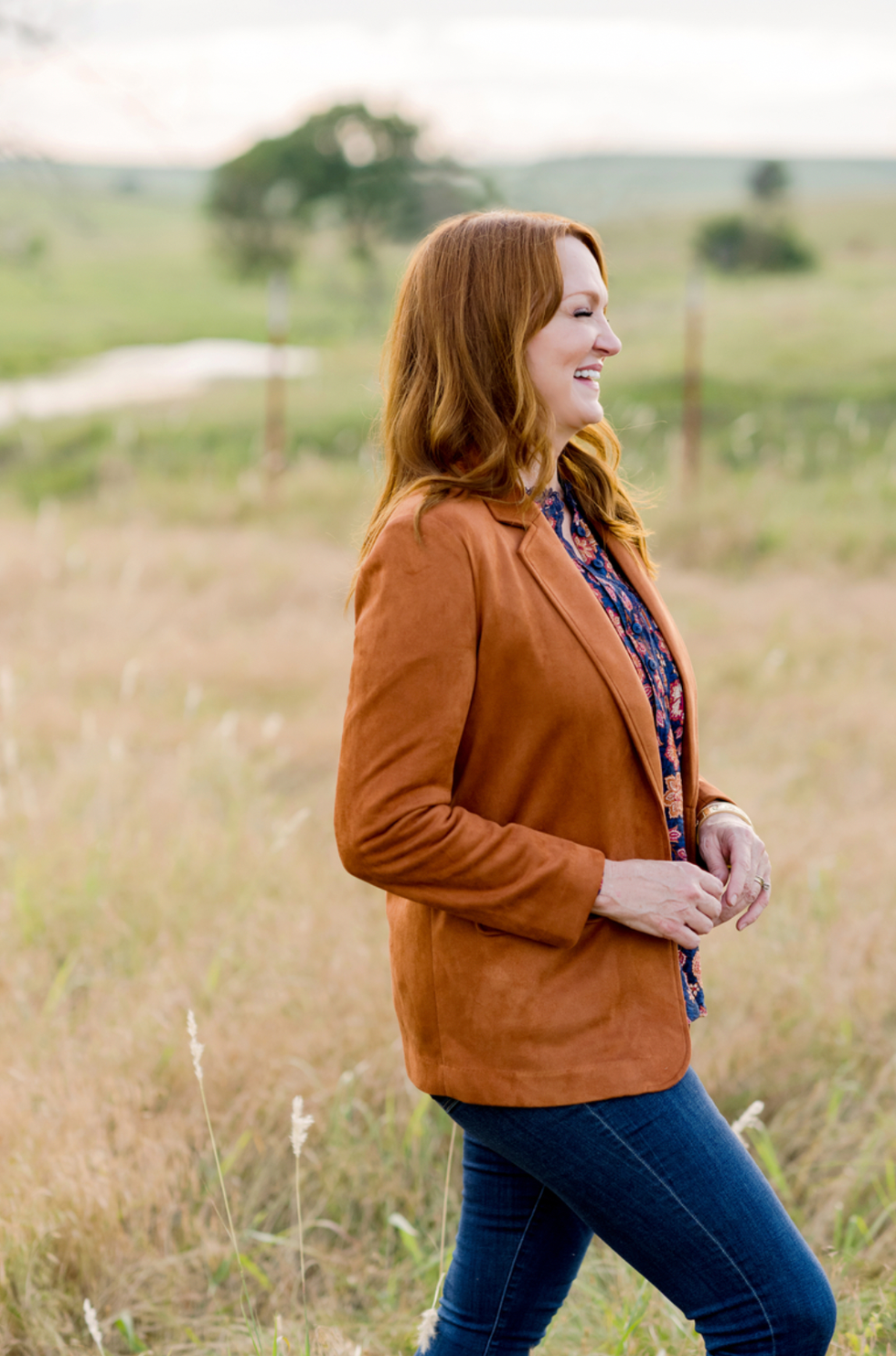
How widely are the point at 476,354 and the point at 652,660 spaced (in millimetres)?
471

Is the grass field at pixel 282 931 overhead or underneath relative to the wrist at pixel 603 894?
underneath

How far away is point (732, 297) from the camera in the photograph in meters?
21.7

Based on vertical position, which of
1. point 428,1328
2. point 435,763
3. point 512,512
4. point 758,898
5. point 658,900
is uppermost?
point 512,512

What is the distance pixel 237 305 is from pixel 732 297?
1422 centimetres

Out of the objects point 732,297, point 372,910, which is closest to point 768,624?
point 372,910

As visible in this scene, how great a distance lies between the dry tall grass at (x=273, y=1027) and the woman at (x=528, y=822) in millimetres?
866

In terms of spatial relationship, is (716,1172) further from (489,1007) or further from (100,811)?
(100,811)

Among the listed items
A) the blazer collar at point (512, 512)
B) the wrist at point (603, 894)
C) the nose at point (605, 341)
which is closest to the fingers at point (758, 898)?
the wrist at point (603, 894)

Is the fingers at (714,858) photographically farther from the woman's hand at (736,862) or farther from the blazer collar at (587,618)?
the blazer collar at (587,618)

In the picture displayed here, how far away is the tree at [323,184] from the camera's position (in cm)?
3325

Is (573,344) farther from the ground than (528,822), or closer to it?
farther from the ground

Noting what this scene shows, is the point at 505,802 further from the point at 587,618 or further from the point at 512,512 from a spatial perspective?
the point at 512,512

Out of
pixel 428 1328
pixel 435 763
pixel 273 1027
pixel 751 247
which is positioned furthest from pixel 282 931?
pixel 751 247

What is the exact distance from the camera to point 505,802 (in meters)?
1.58
